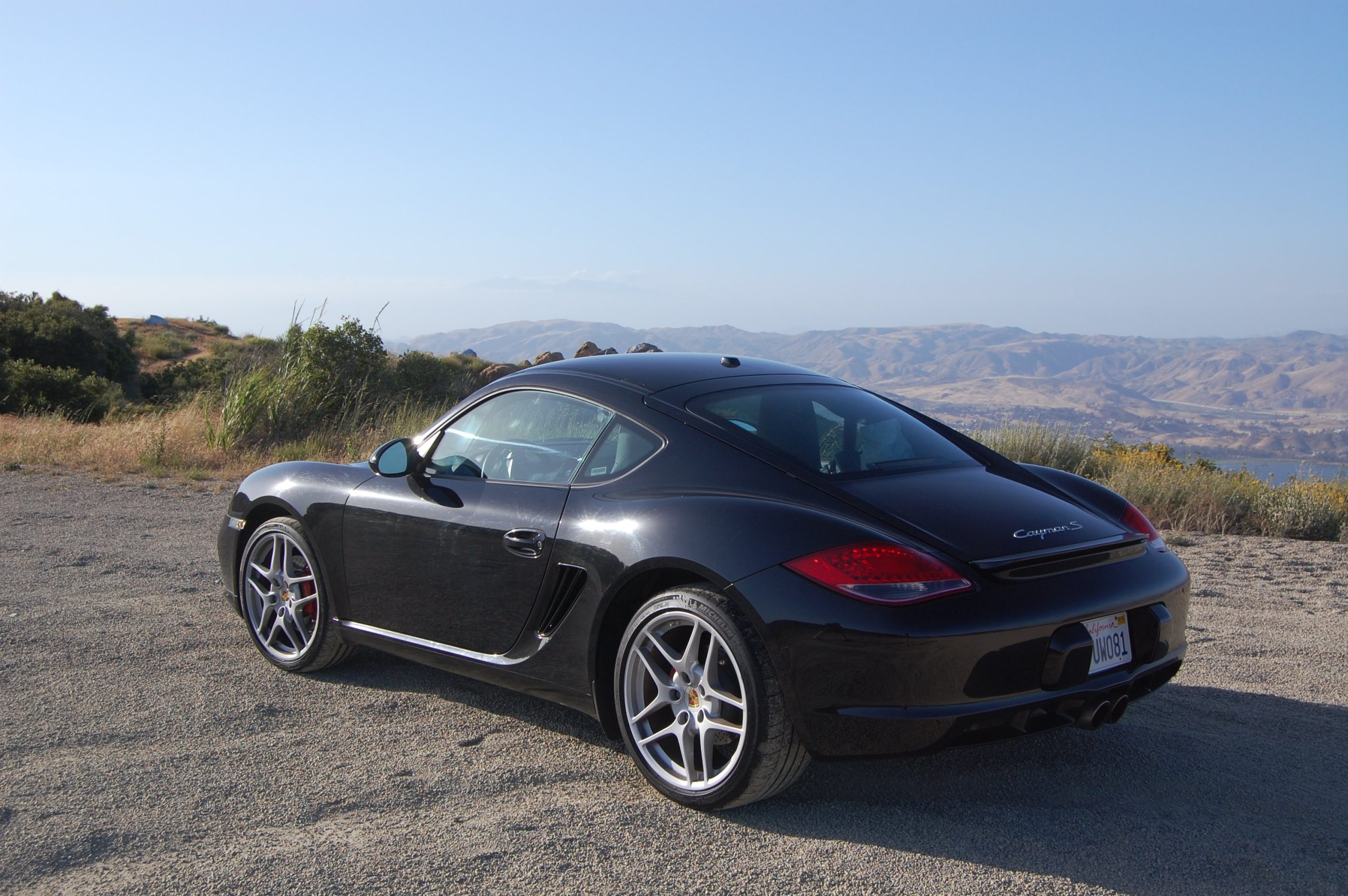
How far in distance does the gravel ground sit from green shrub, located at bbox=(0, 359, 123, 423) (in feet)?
60.3

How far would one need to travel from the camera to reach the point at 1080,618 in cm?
304

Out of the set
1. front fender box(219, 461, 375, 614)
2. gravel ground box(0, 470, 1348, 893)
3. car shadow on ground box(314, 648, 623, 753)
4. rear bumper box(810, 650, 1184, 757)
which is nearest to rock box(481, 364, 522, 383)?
front fender box(219, 461, 375, 614)

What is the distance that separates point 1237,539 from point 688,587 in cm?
757

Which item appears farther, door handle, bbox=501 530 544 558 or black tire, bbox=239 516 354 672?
black tire, bbox=239 516 354 672

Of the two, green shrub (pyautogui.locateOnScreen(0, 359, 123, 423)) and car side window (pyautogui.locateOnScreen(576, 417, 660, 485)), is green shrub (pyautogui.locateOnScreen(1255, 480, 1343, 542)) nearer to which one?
car side window (pyautogui.locateOnScreen(576, 417, 660, 485))

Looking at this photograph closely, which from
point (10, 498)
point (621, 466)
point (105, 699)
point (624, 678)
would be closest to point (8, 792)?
point (105, 699)

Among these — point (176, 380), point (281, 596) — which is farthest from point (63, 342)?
point (281, 596)

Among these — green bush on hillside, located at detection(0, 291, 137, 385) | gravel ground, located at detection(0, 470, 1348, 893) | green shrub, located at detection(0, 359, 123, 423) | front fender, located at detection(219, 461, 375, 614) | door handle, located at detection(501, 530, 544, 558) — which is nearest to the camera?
gravel ground, located at detection(0, 470, 1348, 893)

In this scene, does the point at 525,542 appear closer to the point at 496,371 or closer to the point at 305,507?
the point at 305,507

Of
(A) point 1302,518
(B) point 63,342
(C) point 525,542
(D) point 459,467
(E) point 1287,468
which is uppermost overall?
(B) point 63,342

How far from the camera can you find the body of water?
10930 mm

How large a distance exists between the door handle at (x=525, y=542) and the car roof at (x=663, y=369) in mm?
658

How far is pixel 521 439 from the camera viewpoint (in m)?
4.07

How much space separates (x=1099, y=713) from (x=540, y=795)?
174cm
